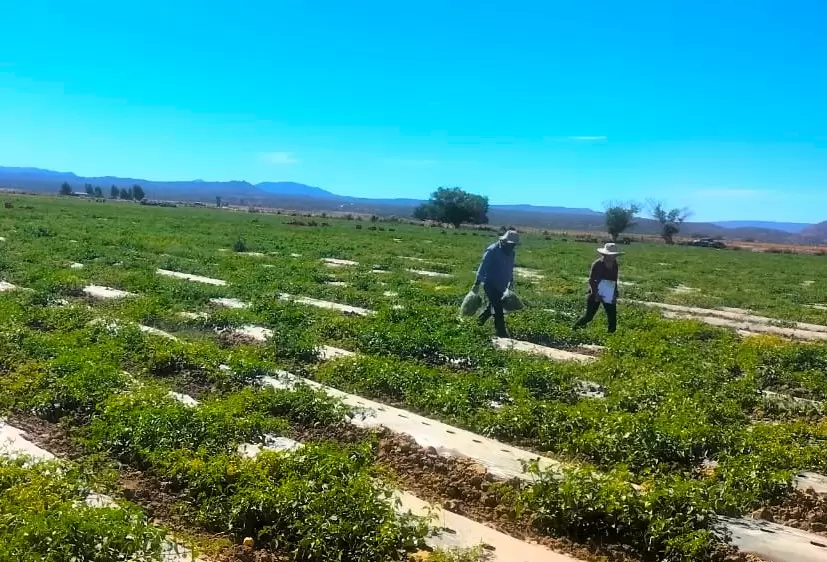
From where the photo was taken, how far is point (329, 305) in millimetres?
15273

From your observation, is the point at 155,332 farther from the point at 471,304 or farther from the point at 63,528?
the point at 63,528

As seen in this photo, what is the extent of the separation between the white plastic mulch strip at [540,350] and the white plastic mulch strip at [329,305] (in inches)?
126

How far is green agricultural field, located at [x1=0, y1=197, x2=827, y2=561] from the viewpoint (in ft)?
17.5

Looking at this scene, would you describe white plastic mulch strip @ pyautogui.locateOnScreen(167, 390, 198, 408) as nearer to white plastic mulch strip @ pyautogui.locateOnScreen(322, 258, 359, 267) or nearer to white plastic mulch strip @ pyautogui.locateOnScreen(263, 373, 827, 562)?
white plastic mulch strip @ pyautogui.locateOnScreen(263, 373, 827, 562)

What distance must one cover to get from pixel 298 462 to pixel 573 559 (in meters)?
2.39

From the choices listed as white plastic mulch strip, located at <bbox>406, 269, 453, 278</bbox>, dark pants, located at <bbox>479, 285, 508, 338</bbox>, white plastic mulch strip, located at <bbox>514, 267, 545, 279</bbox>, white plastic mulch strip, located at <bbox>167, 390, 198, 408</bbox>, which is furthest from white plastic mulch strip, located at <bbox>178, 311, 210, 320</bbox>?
white plastic mulch strip, located at <bbox>514, 267, 545, 279</bbox>

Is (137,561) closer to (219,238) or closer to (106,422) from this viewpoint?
(106,422)

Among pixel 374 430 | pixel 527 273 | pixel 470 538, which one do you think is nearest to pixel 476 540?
pixel 470 538

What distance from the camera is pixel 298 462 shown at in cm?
591

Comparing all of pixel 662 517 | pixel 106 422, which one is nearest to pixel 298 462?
pixel 106 422

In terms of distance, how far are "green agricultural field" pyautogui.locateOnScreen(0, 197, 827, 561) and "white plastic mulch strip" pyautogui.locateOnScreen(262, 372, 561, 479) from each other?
0.18m

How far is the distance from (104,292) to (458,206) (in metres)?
68.8

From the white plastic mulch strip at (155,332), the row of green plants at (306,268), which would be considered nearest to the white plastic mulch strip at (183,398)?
the white plastic mulch strip at (155,332)

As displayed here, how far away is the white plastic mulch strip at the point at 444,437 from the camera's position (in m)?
6.71
